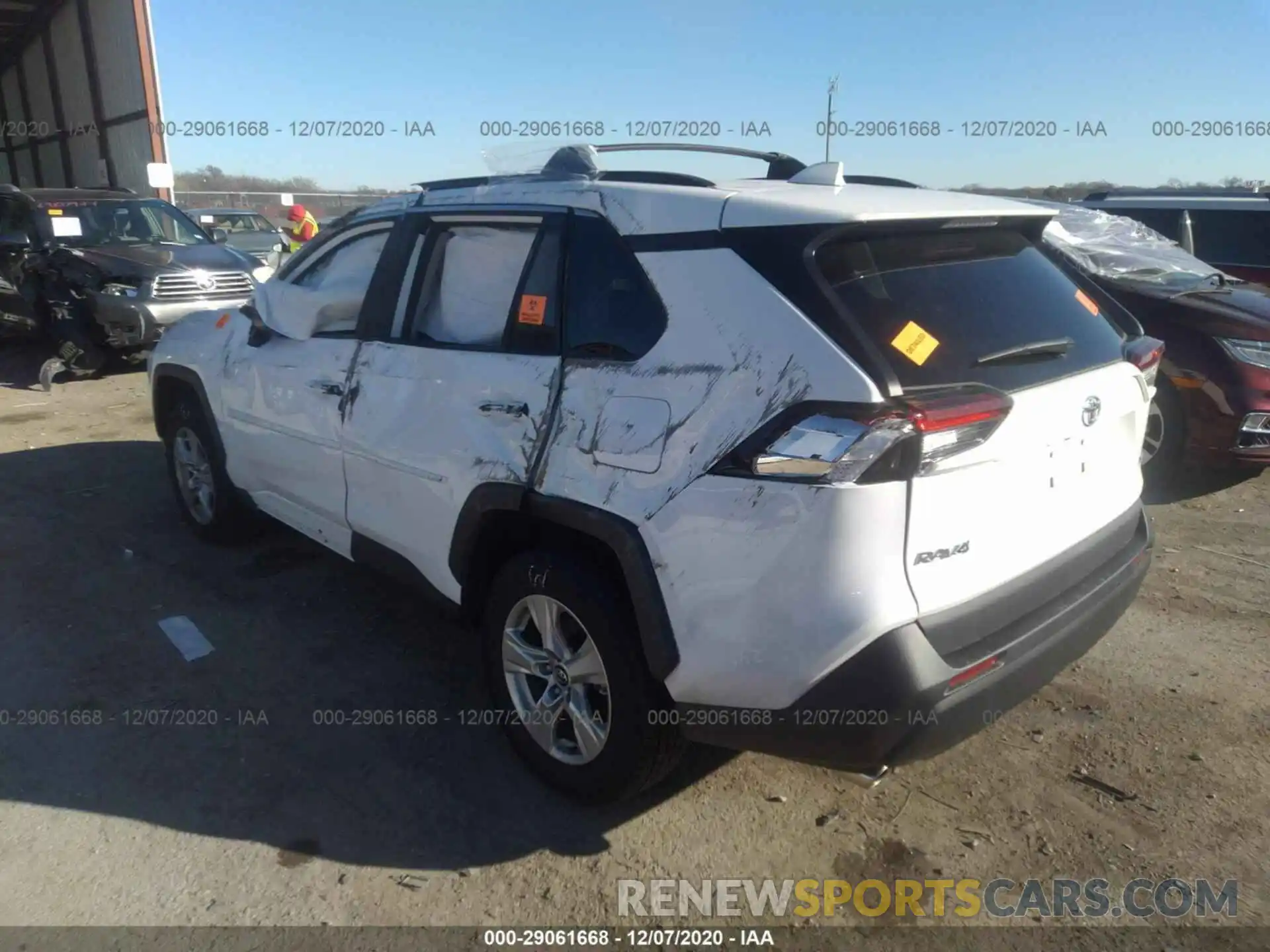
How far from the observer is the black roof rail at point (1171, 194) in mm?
8812

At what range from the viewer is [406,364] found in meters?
3.37

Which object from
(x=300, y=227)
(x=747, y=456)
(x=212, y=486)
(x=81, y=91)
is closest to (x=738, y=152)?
(x=747, y=456)

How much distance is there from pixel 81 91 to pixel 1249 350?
22.5 meters

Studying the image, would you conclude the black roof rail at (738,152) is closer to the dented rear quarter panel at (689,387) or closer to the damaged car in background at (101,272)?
the dented rear quarter panel at (689,387)

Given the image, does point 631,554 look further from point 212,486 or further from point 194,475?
point 194,475

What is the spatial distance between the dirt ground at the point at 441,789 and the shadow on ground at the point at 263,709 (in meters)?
0.01

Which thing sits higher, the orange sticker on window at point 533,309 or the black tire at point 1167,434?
the orange sticker on window at point 533,309

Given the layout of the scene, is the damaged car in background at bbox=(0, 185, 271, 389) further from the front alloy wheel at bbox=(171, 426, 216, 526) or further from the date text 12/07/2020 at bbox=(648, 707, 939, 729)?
the date text 12/07/2020 at bbox=(648, 707, 939, 729)

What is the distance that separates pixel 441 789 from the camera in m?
3.07

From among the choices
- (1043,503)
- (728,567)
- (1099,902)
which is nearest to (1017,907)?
(1099,902)

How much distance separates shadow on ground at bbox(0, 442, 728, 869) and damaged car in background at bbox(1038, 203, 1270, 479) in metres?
4.31

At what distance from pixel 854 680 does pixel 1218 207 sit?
8.48 m

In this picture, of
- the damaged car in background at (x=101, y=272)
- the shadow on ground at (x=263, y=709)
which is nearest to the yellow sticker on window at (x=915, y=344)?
the shadow on ground at (x=263, y=709)

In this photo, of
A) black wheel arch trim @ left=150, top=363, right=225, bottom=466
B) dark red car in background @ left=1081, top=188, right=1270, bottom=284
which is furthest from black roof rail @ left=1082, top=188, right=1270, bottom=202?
black wheel arch trim @ left=150, top=363, right=225, bottom=466
